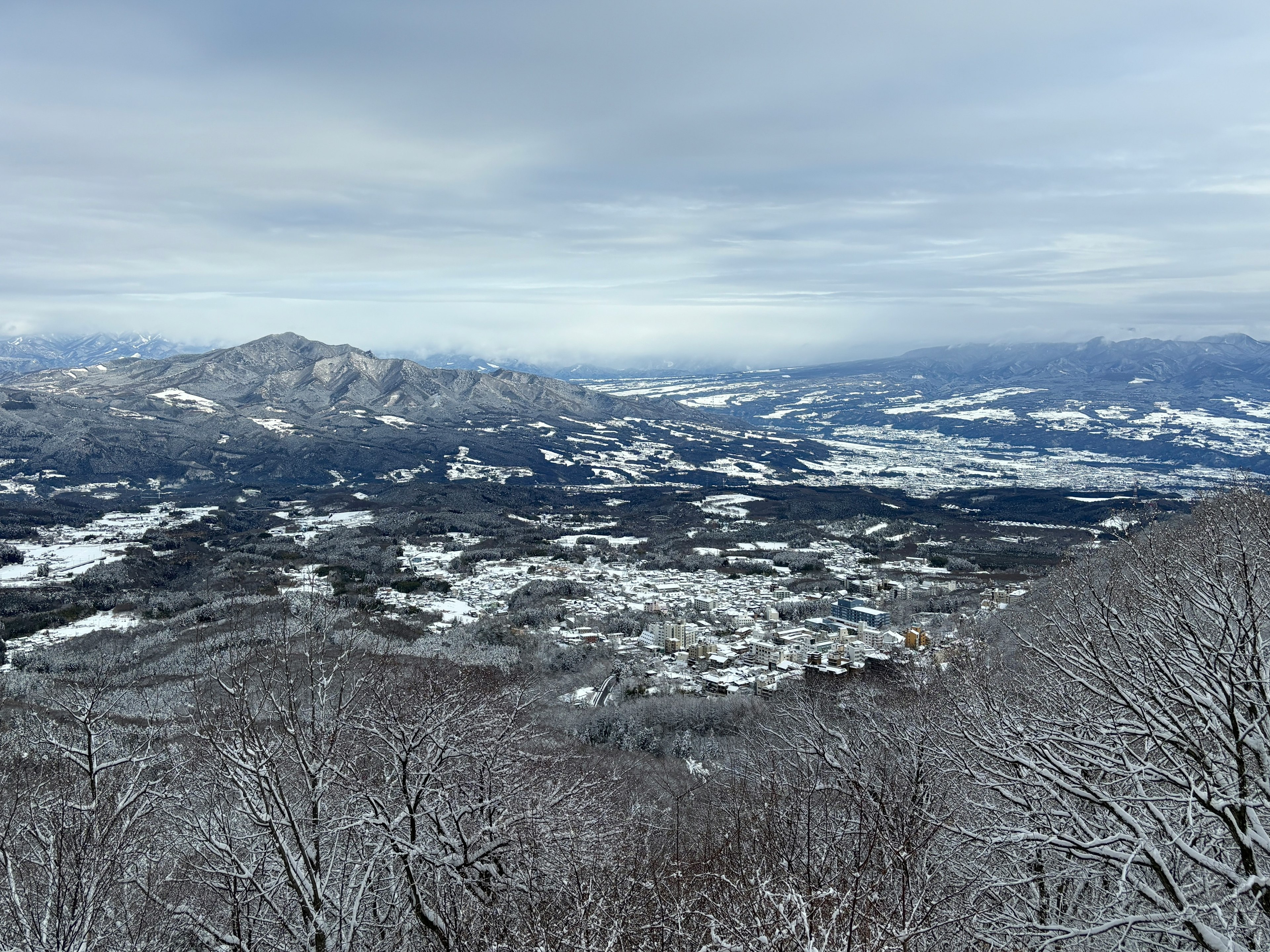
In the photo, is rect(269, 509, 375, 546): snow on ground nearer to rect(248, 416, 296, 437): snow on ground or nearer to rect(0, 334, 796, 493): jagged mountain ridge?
rect(0, 334, 796, 493): jagged mountain ridge

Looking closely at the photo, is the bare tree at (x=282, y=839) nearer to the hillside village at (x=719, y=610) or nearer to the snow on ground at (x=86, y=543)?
the hillside village at (x=719, y=610)

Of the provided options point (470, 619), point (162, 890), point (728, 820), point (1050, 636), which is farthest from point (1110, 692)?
point (470, 619)

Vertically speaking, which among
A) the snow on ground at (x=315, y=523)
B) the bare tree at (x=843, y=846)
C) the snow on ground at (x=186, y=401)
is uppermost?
the snow on ground at (x=186, y=401)

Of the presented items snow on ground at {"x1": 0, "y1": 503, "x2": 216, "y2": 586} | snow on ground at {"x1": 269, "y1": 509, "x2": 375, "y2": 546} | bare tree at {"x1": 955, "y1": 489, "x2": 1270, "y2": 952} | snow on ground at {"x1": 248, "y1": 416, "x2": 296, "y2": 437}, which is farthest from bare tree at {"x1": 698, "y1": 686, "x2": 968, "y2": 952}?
snow on ground at {"x1": 248, "y1": 416, "x2": 296, "y2": 437}

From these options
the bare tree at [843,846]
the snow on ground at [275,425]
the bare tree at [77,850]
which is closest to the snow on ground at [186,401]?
the snow on ground at [275,425]

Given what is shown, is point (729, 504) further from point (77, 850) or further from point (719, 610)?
point (77, 850)

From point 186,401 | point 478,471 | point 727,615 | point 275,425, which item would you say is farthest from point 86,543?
point 186,401

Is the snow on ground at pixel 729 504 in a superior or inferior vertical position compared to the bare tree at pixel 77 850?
inferior
